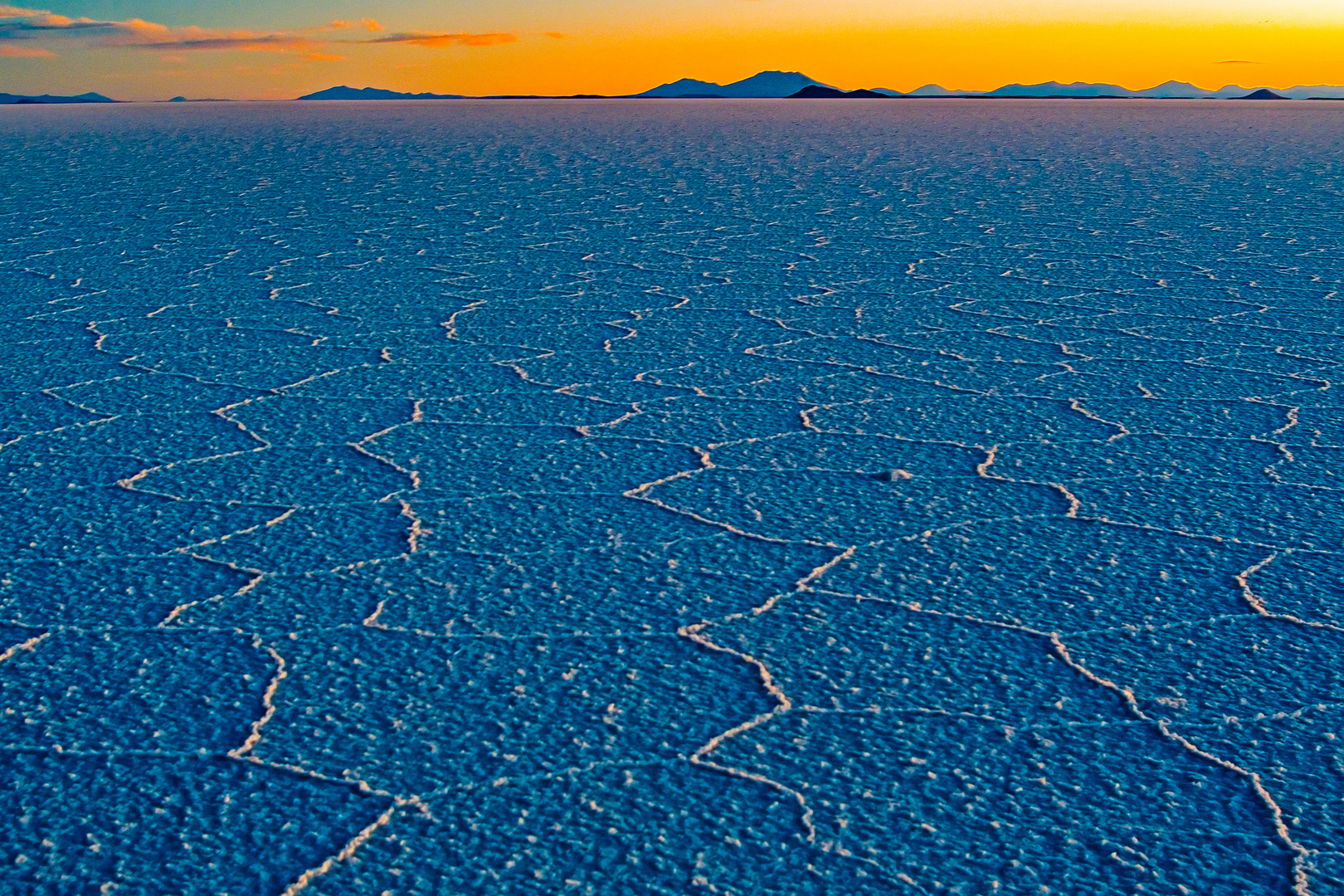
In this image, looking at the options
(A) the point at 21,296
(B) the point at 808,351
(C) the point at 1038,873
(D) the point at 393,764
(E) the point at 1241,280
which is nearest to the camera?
(C) the point at 1038,873

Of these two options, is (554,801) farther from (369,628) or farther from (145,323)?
(145,323)

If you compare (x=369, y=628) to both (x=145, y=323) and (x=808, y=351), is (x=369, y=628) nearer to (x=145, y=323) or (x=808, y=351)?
(x=808, y=351)

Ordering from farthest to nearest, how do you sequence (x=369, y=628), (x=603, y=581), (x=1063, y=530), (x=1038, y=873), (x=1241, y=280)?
(x=1241, y=280), (x=1063, y=530), (x=603, y=581), (x=369, y=628), (x=1038, y=873)

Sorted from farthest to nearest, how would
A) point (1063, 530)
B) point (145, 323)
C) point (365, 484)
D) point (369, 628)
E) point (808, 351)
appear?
point (145, 323)
point (808, 351)
point (365, 484)
point (1063, 530)
point (369, 628)

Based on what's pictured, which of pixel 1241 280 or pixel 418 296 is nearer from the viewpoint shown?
pixel 418 296

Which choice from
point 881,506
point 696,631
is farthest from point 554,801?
point 881,506

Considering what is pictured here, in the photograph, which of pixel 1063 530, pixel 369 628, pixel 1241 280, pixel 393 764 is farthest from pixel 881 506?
pixel 1241 280
